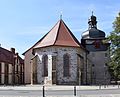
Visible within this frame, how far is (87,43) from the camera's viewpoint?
7381 centimetres

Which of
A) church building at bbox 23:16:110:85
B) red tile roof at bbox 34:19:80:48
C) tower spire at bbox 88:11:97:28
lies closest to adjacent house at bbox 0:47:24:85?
church building at bbox 23:16:110:85

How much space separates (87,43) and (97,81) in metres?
9.45

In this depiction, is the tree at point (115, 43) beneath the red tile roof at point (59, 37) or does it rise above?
beneath

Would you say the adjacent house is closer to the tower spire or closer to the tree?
the tower spire

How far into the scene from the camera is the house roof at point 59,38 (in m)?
60.6

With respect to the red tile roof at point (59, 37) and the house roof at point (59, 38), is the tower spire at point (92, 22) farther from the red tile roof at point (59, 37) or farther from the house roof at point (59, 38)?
the red tile roof at point (59, 37)

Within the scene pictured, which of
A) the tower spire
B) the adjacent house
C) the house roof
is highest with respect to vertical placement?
the tower spire

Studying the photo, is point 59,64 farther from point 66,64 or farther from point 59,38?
point 59,38

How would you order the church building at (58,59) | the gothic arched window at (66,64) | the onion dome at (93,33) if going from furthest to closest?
the onion dome at (93,33) < the gothic arched window at (66,64) < the church building at (58,59)

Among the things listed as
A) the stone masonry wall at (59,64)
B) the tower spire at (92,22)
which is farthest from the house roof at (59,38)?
the tower spire at (92,22)

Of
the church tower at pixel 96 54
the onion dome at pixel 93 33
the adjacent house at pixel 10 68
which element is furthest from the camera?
the onion dome at pixel 93 33

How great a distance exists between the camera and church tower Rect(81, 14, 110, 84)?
73.8 m

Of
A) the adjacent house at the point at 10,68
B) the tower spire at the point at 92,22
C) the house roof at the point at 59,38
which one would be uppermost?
the tower spire at the point at 92,22

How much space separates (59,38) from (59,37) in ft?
1.32
